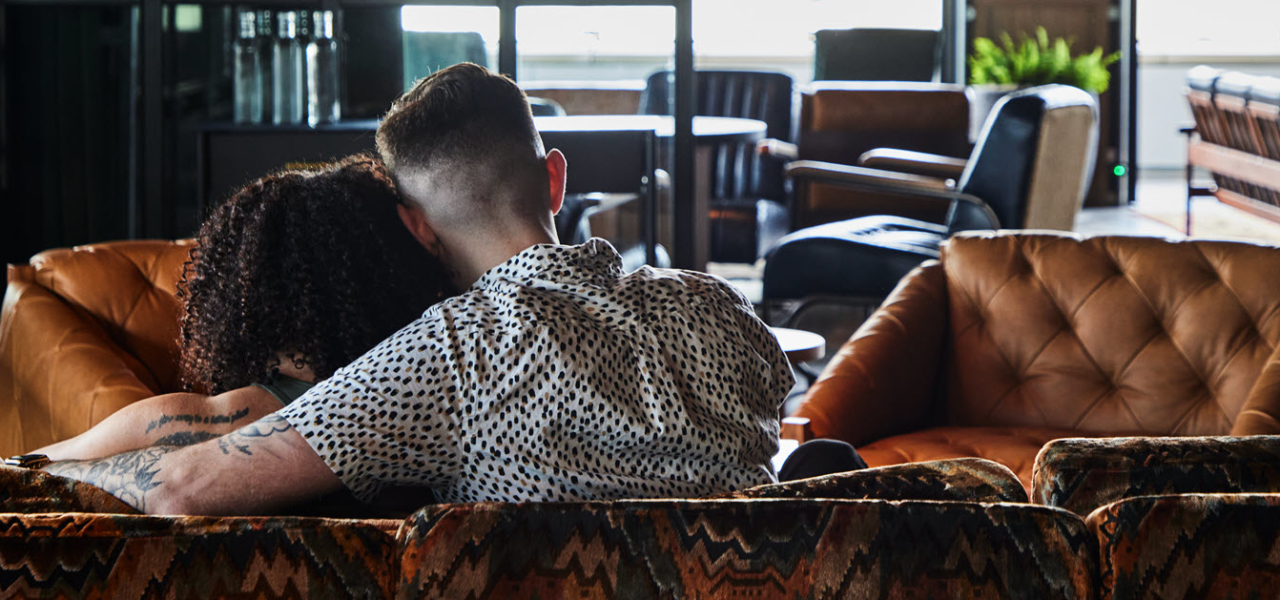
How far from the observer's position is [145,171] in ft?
11.4

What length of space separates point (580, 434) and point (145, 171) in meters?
2.69

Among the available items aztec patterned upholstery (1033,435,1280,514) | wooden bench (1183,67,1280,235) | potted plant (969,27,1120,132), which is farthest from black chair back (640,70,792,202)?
aztec patterned upholstery (1033,435,1280,514)

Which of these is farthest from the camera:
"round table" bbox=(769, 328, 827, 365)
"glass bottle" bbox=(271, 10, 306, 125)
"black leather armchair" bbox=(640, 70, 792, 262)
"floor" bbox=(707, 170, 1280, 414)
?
"floor" bbox=(707, 170, 1280, 414)

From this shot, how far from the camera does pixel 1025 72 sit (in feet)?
23.5

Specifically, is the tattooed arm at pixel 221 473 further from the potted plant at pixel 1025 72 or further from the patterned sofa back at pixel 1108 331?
the potted plant at pixel 1025 72

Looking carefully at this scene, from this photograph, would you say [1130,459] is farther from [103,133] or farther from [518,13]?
[103,133]

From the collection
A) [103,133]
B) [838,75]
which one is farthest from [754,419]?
[838,75]

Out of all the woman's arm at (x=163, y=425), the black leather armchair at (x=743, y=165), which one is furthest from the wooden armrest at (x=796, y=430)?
the black leather armchair at (x=743, y=165)

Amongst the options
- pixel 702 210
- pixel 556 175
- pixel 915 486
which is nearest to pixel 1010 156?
pixel 702 210

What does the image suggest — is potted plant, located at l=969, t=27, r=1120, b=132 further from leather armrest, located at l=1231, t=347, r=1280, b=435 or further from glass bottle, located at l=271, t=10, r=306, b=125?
leather armrest, located at l=1231, t=347, r=1280, b=435

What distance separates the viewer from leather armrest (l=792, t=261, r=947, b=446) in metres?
2.39

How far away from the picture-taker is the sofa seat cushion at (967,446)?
2.31 metres

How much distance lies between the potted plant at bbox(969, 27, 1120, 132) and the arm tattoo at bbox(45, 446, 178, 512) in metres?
6.20

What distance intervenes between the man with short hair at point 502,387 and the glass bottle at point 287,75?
2.07 m
